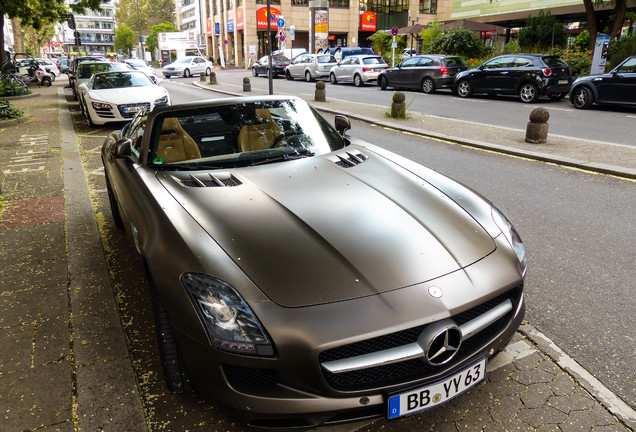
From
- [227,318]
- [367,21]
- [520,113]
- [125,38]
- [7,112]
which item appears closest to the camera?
[227,318]

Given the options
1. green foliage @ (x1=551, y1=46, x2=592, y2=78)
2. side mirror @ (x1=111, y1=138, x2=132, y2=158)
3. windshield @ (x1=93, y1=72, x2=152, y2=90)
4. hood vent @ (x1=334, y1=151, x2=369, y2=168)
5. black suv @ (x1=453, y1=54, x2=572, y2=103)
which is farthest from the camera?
green foliage @ (x1=551, y1=46, x2=592, y2=78)

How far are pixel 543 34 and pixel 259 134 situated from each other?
2948 centimetres

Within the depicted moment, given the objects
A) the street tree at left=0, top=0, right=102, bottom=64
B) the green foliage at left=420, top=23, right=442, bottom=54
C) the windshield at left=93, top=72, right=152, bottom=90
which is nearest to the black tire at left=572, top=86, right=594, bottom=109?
the windshield at left=93, top=72, right=152, bottom=90

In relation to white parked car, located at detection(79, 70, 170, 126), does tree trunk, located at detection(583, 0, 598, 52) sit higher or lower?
→ higher

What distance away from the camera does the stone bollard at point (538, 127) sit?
8.66m

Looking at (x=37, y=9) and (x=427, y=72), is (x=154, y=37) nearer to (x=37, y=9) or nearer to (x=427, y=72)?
(x=37, y=9)

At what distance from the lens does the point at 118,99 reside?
10773mm

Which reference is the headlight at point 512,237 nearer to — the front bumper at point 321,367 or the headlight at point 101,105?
the front bumper at point 321,367

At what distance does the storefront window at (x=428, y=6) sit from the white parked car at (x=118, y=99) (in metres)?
58.7

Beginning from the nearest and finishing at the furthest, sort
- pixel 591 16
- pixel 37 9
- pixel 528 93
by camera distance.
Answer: pixel 528 93 < pixel 591 16 < pixel 37 9

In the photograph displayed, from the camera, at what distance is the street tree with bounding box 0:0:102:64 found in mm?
18856

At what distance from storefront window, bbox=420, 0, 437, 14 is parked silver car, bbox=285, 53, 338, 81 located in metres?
40.5

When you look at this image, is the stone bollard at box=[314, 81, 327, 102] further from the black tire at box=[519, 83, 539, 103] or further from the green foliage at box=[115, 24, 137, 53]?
the green foliage at box=[115, 24, 137, 53]

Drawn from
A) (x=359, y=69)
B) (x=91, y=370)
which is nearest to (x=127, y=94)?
(x=91, y=370)
